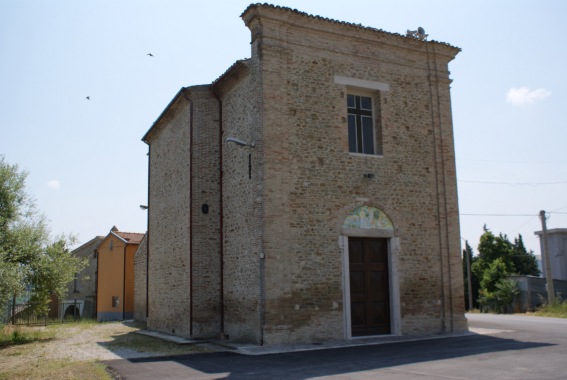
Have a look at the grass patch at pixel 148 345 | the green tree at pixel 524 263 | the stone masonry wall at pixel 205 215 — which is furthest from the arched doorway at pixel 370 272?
the green tree at pixel 524 263

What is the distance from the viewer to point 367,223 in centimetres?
1485

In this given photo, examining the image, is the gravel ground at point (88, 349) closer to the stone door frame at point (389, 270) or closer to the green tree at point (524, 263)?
the stone door frame at point (389, 270)

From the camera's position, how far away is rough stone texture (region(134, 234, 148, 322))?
22.8m

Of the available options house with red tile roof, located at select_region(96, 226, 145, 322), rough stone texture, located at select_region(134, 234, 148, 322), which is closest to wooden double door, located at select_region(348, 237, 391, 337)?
rough stone texture, located at select_region(134, 234, 148, 322)

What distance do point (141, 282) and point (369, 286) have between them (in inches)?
478

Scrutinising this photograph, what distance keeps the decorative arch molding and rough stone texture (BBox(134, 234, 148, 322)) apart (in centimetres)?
1105

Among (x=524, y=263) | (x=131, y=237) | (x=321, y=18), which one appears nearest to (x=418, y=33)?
(x=321, y=18)

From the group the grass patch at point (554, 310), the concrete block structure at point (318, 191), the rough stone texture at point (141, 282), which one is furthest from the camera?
the rough stone texture at point (141, 282)

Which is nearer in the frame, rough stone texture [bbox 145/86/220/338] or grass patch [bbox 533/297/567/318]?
rough stone texture [bbox 145/86/220/338]

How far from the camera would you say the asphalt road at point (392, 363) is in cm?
874

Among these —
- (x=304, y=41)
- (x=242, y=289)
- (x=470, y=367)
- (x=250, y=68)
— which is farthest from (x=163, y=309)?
(x=470, y=367)

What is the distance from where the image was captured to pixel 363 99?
1595 centimetres

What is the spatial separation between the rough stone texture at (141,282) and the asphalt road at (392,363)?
37.3ft

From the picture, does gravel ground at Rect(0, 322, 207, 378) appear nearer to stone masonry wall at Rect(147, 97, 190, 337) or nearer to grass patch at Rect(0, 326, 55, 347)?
grass patch at Rect(0, 326, 55, 347)
